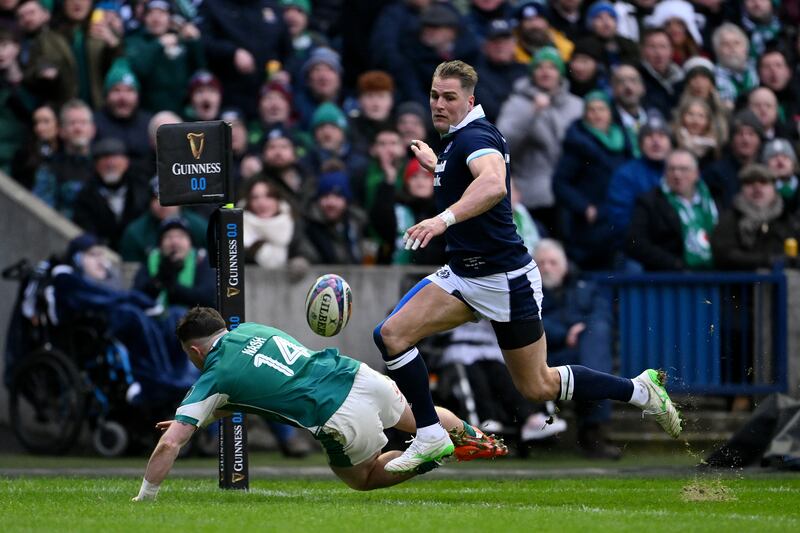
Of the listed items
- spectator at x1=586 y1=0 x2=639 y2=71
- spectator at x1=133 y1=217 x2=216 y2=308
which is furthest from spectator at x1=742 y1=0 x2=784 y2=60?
spectator at x1=133 y1=217 x2=216 y2=308

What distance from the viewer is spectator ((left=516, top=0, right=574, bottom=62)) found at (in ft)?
66.7

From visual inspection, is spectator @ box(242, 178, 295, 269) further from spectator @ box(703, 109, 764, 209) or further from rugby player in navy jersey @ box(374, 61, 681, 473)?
rugby player in navy jersey @ box(374, 61, 681, 473)

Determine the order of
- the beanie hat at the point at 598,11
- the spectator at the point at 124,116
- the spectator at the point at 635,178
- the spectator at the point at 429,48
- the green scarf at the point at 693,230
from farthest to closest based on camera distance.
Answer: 1. the beanie hat at the point at 598,11
2. the spectator at the point at 429,48
3. the spectator at the point at 124,116
4. the spectator at the point at 635,178
5. the green scarf at the point at 693,230

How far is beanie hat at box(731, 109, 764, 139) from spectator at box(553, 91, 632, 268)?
5.07 ft

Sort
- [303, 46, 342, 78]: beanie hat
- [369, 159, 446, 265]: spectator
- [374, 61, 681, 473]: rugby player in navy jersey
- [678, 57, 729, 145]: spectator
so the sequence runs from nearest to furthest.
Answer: [374, 61, 681, 473]: rugby player in navy jersey
[369, 159, 446, 265]: spectator
[303, 46, 342, 78]: beanie hat
[678, 57, 729, 145]: spectator

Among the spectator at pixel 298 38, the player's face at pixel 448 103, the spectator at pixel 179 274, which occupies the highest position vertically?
the spectator at pixel 298 38

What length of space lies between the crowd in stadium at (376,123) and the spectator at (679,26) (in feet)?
1.62

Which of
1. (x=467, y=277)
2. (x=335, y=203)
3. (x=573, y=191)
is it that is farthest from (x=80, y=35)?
(x=467, y=277)

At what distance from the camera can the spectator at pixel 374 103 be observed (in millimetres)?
18969

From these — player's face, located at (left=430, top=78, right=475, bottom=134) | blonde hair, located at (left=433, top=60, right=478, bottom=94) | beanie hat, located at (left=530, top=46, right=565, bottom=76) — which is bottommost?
player's face, located at (left=430, top=78, right=475, bottom=134)

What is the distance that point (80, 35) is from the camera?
1880 cm

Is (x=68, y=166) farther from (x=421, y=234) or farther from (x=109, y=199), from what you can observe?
(x=421, y=234)

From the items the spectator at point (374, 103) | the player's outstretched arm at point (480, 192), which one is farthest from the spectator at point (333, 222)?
the player's outstretched arm at point (480, 192)

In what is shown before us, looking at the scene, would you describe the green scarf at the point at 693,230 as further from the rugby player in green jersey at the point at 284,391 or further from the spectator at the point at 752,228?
the rugby player in green jersey at the point at 284,391
